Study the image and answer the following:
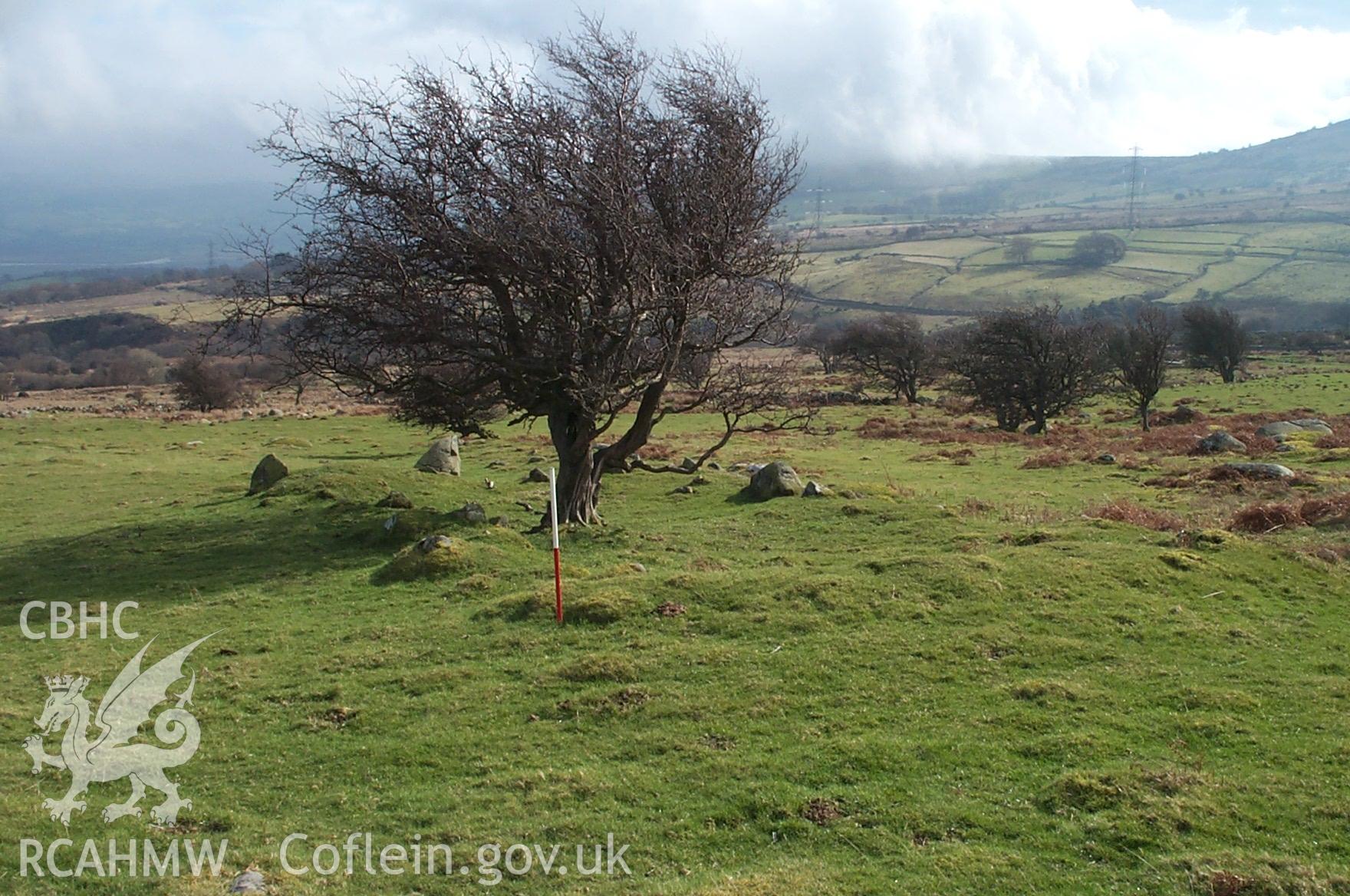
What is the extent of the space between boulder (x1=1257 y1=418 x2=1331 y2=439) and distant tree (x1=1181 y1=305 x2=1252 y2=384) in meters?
41.2

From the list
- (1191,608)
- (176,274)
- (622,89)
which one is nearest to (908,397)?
(622,89)

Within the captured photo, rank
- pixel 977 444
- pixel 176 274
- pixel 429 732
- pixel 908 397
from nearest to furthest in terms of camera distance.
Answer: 1. pixel 429 732
2. pixel 977 444
3. pixel 908 397
4. pixel 176 274

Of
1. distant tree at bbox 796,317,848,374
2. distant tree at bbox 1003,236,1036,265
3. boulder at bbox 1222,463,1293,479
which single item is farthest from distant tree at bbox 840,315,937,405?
distant tree at bbox 1003,236,1036,265

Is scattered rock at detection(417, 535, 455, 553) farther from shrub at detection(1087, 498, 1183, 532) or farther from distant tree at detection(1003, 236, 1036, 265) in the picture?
distant tree at detection(1003, 236, 1036, 265)

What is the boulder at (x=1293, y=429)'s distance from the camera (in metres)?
37.6

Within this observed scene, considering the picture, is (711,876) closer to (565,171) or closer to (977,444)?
(565,171)

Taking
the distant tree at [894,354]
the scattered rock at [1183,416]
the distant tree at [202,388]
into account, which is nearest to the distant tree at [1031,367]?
the scattered rock at [1183,416]

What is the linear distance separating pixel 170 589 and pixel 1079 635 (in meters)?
15.2

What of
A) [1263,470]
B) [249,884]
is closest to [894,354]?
[1263,470]

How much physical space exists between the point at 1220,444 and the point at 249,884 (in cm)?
3640

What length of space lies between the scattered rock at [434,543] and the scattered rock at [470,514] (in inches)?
116

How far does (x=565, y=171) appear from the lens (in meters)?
19.3

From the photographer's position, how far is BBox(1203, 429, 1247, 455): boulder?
3488 centimetres

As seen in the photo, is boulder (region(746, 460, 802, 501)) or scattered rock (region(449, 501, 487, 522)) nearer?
scattered rock (region(449, 501, 487, 522))
